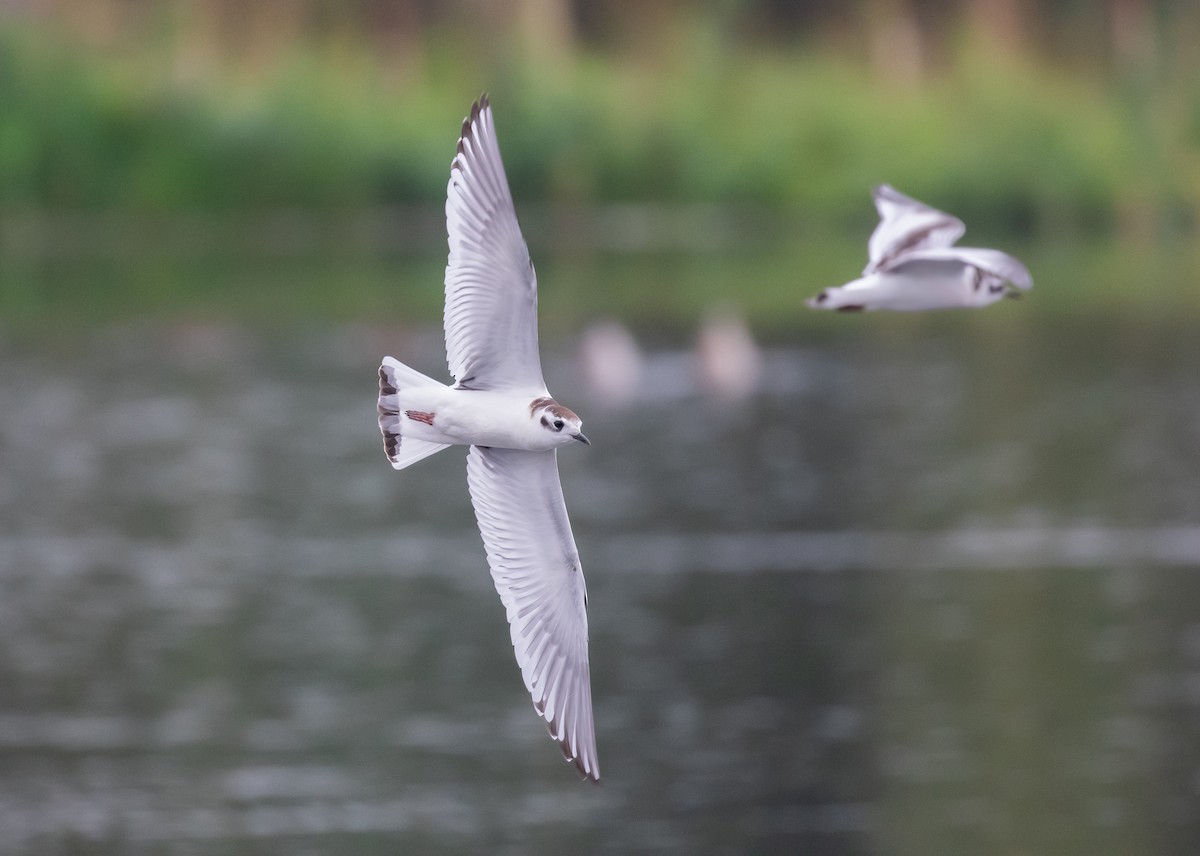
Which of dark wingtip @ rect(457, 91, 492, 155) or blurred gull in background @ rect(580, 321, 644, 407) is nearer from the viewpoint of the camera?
dark wingtip @ rect(457, 91, 492, 155)

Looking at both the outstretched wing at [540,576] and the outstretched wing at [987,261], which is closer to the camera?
the outstretched wing at [987,261]

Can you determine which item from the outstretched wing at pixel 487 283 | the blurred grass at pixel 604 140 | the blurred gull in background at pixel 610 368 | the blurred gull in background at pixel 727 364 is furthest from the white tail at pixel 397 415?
the blurred grass at pixel 604 140

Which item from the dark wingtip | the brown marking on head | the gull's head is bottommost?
the gull's head

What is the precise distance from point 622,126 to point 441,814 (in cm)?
3641

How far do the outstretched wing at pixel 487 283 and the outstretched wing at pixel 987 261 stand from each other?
1.15 m

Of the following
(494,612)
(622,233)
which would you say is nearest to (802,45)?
(622,233)

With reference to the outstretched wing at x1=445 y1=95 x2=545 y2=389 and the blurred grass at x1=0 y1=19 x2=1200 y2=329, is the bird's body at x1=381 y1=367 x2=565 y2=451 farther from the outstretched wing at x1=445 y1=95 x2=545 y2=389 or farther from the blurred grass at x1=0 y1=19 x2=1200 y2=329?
the blurred grass at x1=0 y1=19 x2=1200 y2=329

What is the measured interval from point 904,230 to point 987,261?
0.88m

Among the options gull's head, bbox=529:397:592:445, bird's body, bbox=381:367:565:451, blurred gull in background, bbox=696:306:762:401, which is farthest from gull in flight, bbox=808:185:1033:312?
blurred gull in background, bbox=696:306:762:401

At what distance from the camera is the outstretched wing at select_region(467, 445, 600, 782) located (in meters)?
7.62

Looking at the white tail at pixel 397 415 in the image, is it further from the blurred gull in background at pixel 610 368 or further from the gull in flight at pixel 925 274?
the blurred gull in background at pixel 610 368

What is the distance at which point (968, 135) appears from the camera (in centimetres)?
4750

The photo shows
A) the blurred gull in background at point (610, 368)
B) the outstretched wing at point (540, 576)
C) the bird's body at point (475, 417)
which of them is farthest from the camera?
the blurred gull in background at point (610, 368)

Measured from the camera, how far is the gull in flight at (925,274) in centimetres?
718
